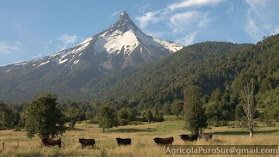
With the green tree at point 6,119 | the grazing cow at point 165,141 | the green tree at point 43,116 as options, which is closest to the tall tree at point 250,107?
the grazing cow at point 165,141

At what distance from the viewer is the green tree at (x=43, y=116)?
102ft

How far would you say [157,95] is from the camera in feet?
618

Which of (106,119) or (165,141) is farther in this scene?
(106,119)

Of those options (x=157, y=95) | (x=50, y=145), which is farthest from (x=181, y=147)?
(x=157, y=95)

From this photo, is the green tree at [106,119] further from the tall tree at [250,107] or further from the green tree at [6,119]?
the tall tree at [250,107]

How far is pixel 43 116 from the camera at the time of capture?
31188 millimetres

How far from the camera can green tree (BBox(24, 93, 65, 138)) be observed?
3098 centimetres

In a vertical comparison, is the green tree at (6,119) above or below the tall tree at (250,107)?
below

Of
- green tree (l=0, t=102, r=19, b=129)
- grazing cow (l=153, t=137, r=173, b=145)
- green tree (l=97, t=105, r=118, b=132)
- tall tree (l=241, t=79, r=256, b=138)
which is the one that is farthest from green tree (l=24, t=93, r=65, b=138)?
green tree (l=0, t=102, r=19, b=129)

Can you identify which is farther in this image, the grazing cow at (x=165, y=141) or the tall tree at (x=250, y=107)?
the tall tree at (x=250, y=107)

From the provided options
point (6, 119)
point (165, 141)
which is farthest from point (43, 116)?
point (6, 119)

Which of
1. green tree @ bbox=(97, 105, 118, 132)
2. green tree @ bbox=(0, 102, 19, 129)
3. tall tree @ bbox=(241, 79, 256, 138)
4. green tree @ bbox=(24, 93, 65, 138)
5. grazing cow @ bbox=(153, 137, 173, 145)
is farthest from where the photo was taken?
green tree @ bbox=(0, 102, 19, 129)

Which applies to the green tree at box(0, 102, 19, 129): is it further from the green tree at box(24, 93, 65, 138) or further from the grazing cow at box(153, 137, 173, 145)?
the grazing cow at box(153, 137, 173, 145)

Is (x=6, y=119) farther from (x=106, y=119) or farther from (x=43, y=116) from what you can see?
(x=43, y=116)
